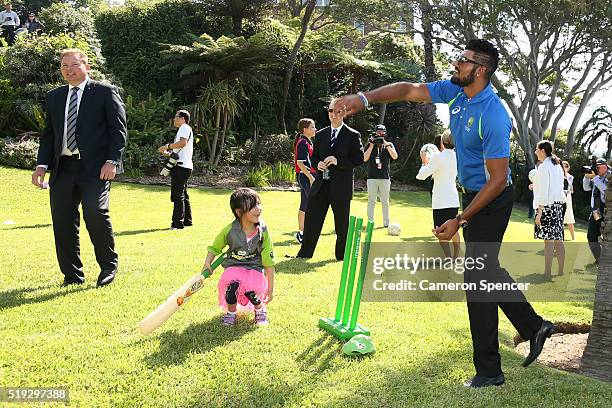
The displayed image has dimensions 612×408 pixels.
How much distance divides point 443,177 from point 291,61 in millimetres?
15102

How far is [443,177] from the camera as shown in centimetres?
809

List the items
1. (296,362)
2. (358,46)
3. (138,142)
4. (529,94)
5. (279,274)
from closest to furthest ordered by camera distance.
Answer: (296,362) → (279,274) → (138,142) → (529,94) → (358,46)

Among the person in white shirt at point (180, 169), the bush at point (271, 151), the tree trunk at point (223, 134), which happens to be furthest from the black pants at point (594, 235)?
the tree trunk at point (223, 134)

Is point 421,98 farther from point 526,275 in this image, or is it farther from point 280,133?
point 280,133

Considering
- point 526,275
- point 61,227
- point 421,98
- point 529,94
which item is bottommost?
point 526,275

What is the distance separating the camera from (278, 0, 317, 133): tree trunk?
21.2m

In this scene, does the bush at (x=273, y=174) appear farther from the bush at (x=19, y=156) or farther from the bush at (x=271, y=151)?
the bush at (x=19, y=156)

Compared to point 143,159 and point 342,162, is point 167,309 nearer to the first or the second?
point 342,162

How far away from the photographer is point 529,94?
24500 millimetres

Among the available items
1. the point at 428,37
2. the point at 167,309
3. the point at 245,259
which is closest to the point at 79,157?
the point at 245,259

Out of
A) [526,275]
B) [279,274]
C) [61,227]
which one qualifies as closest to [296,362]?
[279,274]

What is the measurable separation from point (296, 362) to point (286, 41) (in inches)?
777

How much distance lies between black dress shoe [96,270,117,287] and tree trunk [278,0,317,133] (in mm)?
16734

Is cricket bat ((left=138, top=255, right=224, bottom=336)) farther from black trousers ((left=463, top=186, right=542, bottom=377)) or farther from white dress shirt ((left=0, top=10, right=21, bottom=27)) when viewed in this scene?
white dress shirt ((left=0, top=10, right=21, bottom=27))
